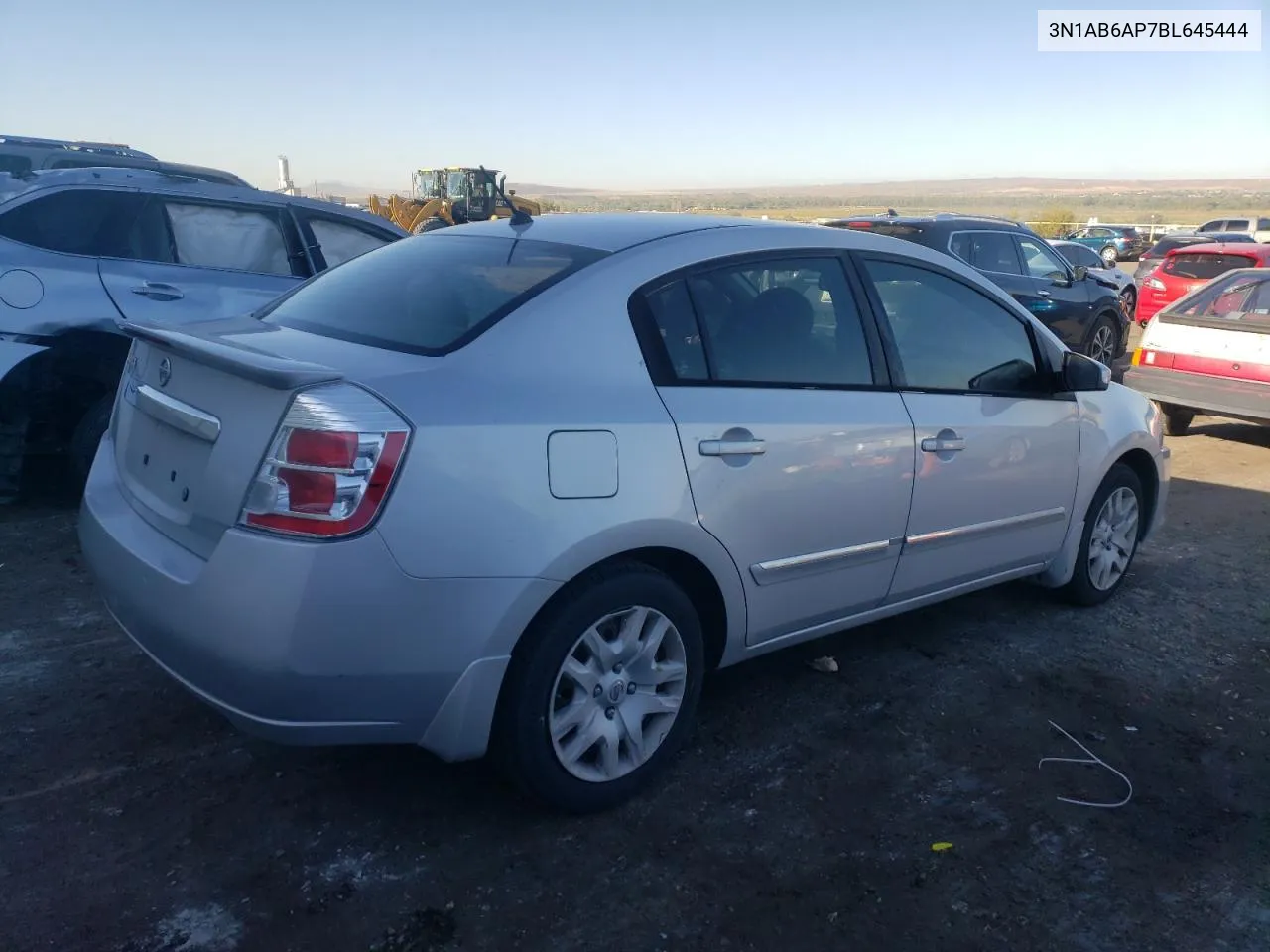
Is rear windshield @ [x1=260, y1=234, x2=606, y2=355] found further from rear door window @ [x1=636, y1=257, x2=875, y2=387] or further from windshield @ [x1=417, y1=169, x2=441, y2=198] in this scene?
windshield @ [x1=417, y1=169, x2=441, y2=198]

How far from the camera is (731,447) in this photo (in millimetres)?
3271

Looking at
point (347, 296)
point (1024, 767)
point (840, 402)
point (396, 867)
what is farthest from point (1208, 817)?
point (347, 296)

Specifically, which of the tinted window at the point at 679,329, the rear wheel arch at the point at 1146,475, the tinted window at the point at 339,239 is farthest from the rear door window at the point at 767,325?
the tinted window at the point at 339,239

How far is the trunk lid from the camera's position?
2725 millimetres

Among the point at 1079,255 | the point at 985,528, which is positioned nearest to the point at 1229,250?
the point at 1079,255

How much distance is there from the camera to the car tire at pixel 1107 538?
4898 millimetres

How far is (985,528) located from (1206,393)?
5446 millimetres

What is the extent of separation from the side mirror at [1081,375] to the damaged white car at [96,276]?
14.1 feet

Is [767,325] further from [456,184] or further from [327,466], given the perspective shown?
[456,184]

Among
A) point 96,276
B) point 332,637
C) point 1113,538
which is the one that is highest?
point 96,276

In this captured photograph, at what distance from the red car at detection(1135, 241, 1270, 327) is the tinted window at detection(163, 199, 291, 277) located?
12.0 m

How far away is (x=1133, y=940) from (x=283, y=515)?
238cm

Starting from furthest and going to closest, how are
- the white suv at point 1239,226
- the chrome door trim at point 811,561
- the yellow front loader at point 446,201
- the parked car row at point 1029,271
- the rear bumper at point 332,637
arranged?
the white suv at point 1239,226 < the yellow front loader at point 446,201 < the parked car row at point 1029,271 < the chrome door trim at point 811,561 < the rear bumper at point 332,637

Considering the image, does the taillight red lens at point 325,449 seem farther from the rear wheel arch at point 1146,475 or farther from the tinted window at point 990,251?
the tinted window at point 990,251
